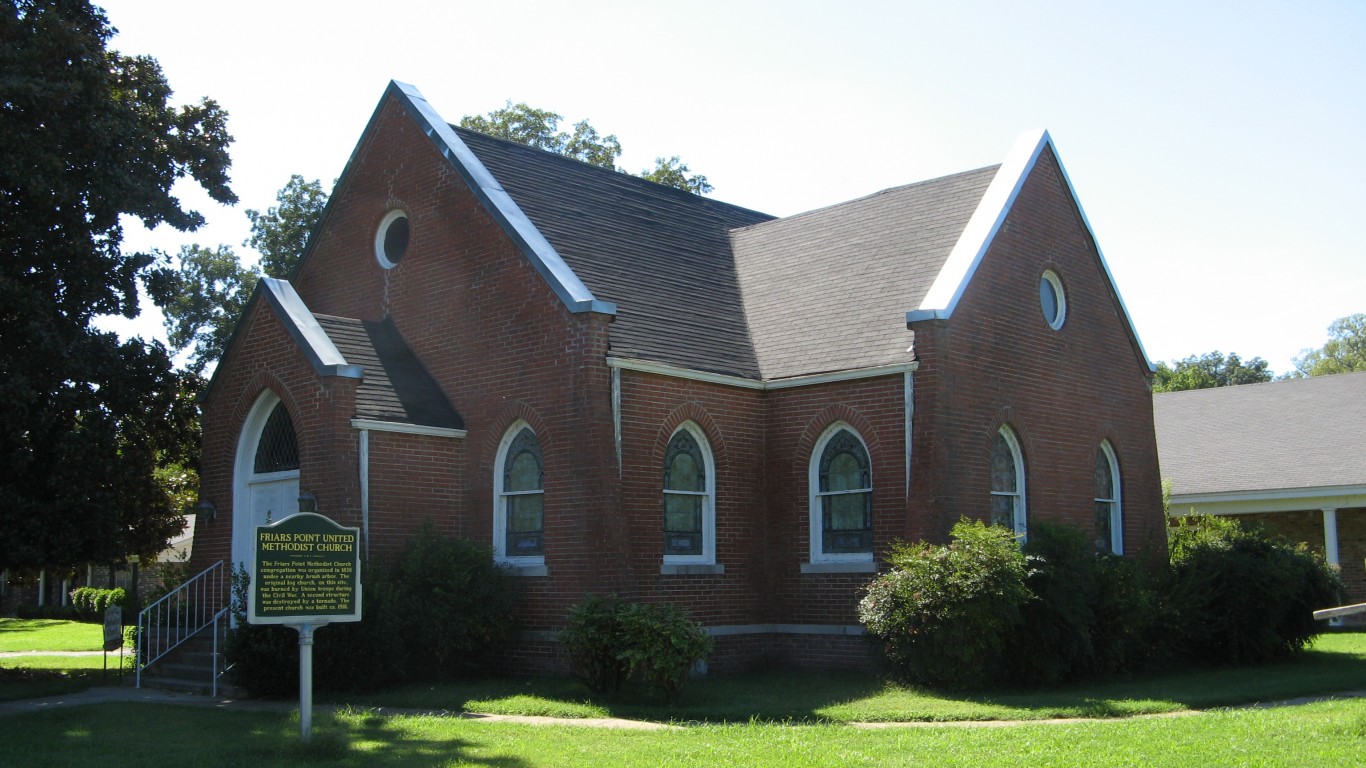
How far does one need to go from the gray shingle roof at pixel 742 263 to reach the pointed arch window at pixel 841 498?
1143mm

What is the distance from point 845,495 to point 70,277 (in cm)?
1147

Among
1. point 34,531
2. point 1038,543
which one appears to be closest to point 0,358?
point 34,531

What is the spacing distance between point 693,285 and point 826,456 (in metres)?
3.99

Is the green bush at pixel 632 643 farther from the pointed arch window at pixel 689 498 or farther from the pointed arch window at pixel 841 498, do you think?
the pointed arch window at pixel 841 498

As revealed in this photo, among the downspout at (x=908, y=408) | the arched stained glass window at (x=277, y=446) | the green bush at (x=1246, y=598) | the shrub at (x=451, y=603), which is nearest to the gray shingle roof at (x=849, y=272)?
the downspout at (x=908, y=408)

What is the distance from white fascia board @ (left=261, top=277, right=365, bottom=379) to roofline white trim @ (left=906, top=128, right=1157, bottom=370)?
25.0ft

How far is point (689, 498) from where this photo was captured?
58.7 ft

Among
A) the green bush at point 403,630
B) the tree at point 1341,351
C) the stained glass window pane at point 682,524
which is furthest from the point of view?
the tree at point 1341,351

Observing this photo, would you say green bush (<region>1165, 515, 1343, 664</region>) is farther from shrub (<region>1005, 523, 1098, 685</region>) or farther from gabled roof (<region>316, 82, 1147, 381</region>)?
gabled roof (<region>316, 82, 1147, 381</region>)

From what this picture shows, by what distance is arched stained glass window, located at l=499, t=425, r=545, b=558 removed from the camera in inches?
689

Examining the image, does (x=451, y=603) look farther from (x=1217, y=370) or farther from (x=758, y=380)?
(x=1217, y=370)

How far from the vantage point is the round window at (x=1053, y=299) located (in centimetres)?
2061

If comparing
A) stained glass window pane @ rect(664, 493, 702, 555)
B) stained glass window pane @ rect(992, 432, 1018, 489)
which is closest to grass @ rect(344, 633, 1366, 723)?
stained glass window pane @ rect(664, 493, 702, 555)

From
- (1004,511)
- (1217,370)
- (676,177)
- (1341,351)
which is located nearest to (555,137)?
(676,177)
